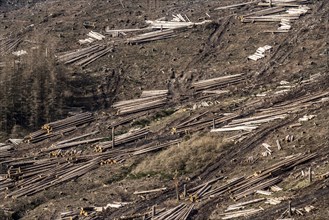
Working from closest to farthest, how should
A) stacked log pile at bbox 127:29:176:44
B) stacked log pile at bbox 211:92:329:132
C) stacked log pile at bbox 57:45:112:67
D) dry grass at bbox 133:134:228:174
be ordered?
dry grass at bbox 133:134:228:174, stacked log pile at bbox 211:92:329:132, stacked log pile at bbox 57:45:112:67, stacked log pile at bbox 127:29:176:44

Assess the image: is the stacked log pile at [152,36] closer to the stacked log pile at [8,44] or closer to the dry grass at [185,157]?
the stacked log pile at [8,44]

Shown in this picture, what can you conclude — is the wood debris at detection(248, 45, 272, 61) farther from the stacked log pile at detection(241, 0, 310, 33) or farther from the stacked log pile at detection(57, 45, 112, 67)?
the stacked log pile at detection(57, 45, 112, 67)

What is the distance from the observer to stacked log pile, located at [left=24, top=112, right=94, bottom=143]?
147 ft

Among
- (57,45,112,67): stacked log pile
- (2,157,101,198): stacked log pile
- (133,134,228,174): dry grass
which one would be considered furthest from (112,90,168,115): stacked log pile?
(133,134,228,174): dry grass

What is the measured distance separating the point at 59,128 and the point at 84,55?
7.39 m

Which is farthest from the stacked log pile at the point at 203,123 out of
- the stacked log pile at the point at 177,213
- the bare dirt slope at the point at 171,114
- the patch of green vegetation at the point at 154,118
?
the stacked log pile at the point at 177,213

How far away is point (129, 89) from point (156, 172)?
975cm

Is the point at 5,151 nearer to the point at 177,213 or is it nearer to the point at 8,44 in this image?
Result: the point at 8,44

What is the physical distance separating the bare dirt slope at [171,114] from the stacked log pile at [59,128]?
181mm

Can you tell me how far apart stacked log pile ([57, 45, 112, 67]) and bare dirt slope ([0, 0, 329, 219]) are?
427 millimetres

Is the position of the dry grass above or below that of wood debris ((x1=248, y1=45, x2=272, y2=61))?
below

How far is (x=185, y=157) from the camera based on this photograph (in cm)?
3972

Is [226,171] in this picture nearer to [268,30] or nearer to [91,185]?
[91,185]

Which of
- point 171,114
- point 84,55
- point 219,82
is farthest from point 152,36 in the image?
point 171,114
